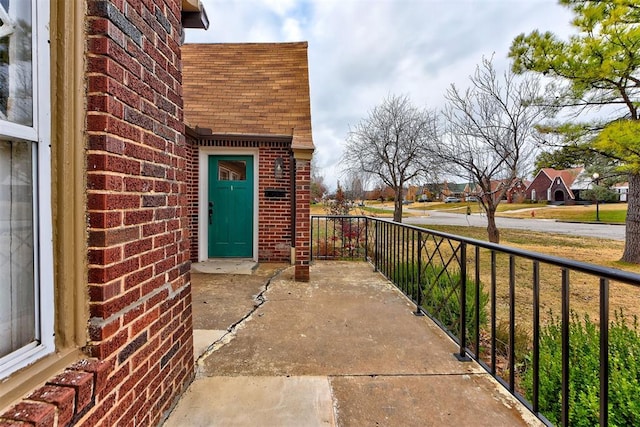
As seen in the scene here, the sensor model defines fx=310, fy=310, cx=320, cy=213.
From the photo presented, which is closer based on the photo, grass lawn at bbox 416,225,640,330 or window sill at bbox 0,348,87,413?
window sill at bbox 0,348,87,413

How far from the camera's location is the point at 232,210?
5578 mm

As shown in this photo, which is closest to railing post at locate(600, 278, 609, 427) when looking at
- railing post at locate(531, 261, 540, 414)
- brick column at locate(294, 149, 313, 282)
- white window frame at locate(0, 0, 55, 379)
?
railing post at locate(531, 261, 540, 414)

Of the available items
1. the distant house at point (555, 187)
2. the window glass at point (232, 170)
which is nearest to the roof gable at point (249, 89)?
the window glass at point (232, 170)

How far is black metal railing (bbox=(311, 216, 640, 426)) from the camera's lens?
1432 millimetres

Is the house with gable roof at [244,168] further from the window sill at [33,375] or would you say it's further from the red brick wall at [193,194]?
the window sill at [33,375]

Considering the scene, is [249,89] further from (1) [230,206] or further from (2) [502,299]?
(2) [502,299]

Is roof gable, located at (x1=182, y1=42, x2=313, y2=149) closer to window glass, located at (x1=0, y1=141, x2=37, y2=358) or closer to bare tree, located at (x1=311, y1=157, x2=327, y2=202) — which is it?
window glass, located at (x1=0, y1=141, x2=37, y2=358)

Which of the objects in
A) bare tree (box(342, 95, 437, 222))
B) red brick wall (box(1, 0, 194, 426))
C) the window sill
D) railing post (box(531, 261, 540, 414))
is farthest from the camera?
bare tree (box(342, 95, 437, 222))

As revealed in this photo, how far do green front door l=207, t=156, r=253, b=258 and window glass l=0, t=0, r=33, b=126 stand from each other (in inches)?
182

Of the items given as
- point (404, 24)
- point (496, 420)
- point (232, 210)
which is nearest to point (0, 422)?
point (496, 420)

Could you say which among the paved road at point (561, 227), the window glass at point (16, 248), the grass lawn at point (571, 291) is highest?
the window glass at point (16, 248)

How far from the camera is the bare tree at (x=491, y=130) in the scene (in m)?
7.84

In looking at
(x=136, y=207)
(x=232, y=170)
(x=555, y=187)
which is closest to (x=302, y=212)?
(x=232, y=170)

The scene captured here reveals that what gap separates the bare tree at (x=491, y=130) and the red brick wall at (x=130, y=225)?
824 cm
